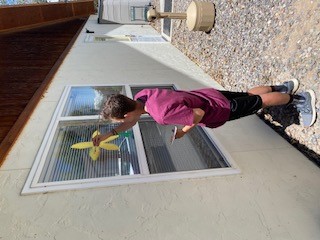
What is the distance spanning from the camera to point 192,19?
3.97 m

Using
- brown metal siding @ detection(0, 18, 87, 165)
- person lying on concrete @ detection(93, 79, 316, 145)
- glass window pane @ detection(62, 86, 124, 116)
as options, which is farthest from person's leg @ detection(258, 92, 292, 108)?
brown metal siding @ detection(0, 18, 87, 165)

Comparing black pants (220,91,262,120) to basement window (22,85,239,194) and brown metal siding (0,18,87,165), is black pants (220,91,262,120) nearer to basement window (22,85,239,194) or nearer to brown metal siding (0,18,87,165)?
basement window (22,85,239,194)

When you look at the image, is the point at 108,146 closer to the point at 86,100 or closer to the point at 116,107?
the point at 116,107

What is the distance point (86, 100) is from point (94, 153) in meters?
1.11

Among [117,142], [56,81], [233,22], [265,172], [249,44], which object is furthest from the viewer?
[56,81]

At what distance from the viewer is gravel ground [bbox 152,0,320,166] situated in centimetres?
219

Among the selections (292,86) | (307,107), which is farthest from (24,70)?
(307,107)

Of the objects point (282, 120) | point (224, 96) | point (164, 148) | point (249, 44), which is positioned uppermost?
point (249, 44)

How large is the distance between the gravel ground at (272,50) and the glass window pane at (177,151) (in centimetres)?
74

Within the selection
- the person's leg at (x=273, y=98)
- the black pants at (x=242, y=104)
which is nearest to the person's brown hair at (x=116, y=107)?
the black pants at (x=242, y=104)

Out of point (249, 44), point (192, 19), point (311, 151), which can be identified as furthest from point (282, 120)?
point (192, 19)

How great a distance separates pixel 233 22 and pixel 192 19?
857 millimetres

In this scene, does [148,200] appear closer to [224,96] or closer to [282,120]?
[224,96]

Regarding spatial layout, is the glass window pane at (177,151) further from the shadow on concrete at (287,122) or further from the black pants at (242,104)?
the shadow on concrete at (287,122)
